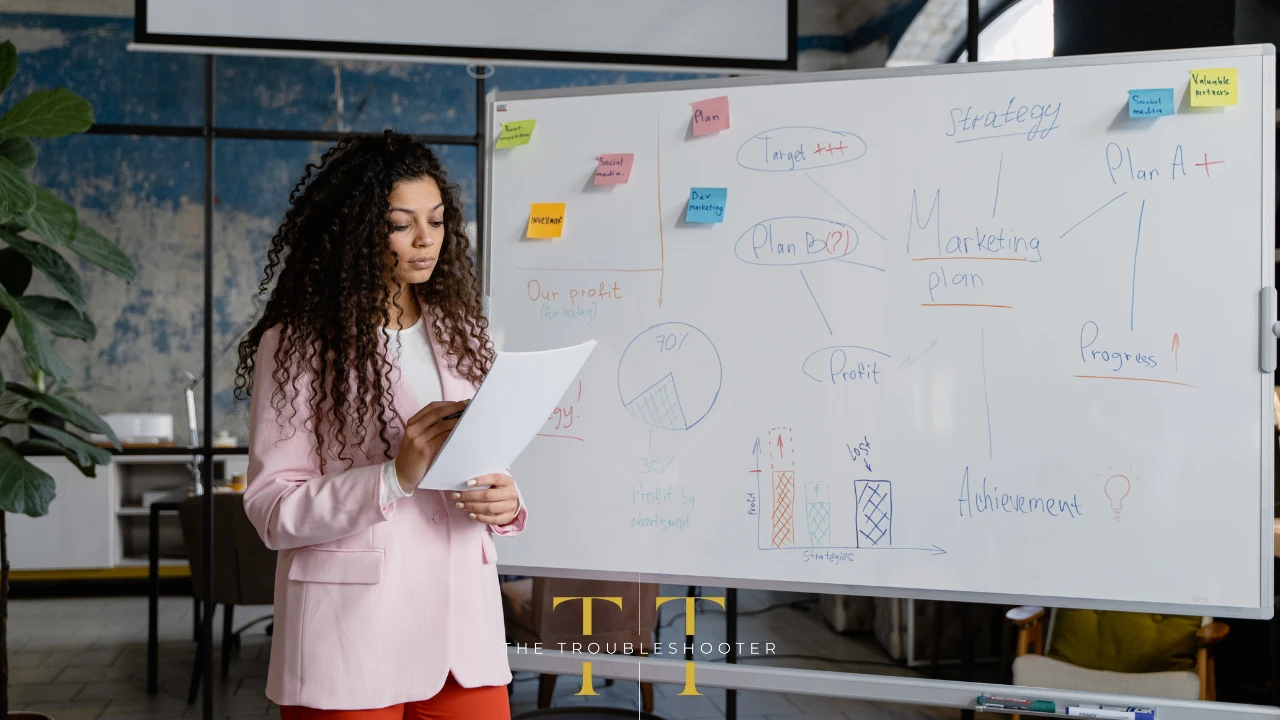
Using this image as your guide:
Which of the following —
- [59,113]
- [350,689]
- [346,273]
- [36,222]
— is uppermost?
[59,113]

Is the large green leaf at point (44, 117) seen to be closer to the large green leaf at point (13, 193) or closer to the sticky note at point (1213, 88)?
the large green leaf at point (13, 193)

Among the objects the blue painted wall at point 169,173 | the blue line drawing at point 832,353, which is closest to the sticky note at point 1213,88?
the blue line drawing at point 832,353

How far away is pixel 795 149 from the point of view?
1868 millimetres

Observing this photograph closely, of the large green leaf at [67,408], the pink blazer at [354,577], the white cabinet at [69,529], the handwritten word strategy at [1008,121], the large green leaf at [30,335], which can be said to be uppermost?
the handwritten word strategy at [1008,121]

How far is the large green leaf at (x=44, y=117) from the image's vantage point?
7.48 feet

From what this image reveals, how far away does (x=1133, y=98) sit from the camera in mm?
1698

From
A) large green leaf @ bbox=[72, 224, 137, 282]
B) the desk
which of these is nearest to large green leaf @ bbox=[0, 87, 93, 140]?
large green leaf @ bbox=[72, 224, 137, 282]

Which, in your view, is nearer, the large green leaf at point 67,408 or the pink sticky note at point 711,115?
the pink sticky note at point 711,115

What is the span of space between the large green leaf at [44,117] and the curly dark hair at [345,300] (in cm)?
129

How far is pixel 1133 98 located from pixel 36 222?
2.41 m

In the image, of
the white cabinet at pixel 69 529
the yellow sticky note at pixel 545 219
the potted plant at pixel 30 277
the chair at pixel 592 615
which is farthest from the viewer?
the white cabinet at pixel 69 529

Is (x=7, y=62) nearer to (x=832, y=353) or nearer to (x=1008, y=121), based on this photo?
(x=832, y=353)

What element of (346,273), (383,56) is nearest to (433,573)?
(346,273)

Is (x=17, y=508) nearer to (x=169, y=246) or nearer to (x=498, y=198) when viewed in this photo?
(x=498, y=198)
